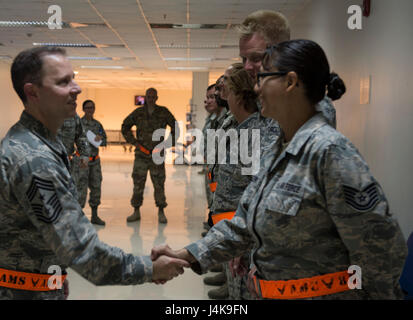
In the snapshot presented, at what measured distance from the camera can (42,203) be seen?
4.56 feet

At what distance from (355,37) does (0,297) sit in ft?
13.4

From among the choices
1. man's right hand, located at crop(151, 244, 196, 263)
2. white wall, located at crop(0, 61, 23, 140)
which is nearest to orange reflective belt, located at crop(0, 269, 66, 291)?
man's right hand, located at crop(151, 244, 196, 263)

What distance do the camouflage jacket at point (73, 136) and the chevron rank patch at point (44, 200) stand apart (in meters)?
3.83

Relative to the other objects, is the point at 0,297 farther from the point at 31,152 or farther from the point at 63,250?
the point at 31,152

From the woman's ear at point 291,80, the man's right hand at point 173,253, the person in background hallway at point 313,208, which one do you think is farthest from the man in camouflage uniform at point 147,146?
the woman's ear at point 291,80

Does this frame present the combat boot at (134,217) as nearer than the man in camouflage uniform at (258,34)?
No

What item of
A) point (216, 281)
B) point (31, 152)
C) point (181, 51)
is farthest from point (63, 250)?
point (181, 51)

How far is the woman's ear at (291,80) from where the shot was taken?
1453 mm

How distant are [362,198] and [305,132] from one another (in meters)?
0.30

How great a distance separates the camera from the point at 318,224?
136 centimetres

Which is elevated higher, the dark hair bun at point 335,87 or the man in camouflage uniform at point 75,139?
the dark hair bun at point 335,87

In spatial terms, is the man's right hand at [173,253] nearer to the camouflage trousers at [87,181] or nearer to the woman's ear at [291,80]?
the woman's ear at [291,80]

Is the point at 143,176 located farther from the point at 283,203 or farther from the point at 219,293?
the point at 283,203

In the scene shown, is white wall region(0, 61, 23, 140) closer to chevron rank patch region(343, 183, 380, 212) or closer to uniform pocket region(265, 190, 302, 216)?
uniform pocket region(265, 190, 302, 216)
